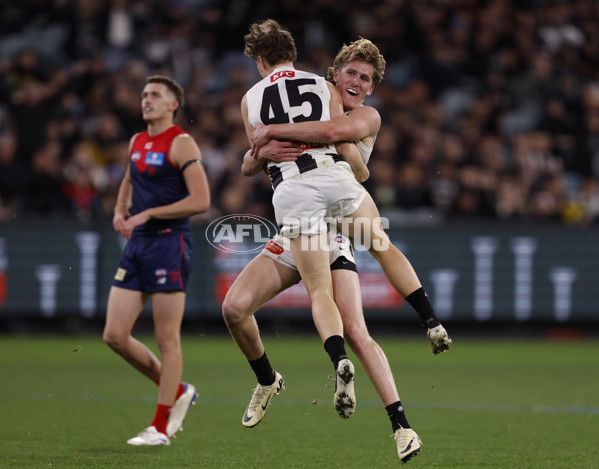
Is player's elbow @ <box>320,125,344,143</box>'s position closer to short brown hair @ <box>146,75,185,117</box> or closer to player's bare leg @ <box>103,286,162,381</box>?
short brown hair @ <box>146,75,185,117</box>

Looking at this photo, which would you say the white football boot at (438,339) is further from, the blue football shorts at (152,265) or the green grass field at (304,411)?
the blue football shorts at (152,265)

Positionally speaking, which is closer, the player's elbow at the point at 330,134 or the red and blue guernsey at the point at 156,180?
the player's elbow at the point at 330,134

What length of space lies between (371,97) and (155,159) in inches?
379

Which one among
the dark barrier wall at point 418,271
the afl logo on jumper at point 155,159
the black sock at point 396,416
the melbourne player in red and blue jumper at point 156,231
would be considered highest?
the afl logo on jumper at point 155,159

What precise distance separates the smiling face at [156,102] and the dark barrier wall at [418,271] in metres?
7.33

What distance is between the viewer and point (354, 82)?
6219mm

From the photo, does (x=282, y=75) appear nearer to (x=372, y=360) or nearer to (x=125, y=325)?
(x=372, y=360)

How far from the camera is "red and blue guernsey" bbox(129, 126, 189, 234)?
731cm

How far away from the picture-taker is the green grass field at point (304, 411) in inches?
258

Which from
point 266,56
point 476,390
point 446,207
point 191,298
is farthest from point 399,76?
point 266,56

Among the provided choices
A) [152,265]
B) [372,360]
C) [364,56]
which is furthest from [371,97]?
[372,360]

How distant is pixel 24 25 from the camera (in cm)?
1758

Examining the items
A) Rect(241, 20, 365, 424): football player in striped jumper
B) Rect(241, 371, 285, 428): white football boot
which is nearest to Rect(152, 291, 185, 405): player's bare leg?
Rect(241, 371, 285, 428): white football boot

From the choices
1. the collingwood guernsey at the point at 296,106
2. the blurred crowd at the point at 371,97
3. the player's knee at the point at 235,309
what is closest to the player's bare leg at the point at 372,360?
the player's knee at the point at 235,309
